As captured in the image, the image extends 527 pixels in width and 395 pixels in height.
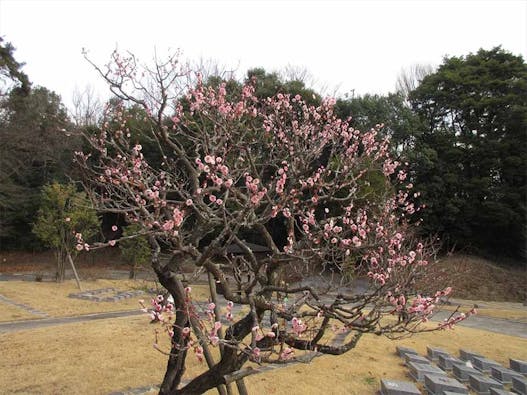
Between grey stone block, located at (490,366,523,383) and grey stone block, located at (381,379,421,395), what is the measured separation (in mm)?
2204

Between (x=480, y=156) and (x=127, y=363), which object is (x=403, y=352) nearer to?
(x=127, y=363)

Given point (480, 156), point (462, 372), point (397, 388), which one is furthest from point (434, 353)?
point (480, 156)

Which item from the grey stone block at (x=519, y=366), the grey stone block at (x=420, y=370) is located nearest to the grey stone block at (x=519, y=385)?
the grey stone block at (x=519, y=366)

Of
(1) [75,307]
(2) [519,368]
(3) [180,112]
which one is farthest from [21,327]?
(2) [519,368]

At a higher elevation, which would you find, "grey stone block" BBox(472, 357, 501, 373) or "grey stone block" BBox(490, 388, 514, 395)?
"grey stone block" BBox(490, 388, 514, 395)

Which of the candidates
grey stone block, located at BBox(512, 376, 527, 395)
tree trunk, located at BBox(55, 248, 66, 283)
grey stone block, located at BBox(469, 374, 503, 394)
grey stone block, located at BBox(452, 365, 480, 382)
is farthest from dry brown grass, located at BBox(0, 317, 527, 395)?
tree trunk, located at BBox(55, 248, 66, 283)

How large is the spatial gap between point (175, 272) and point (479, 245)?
24.2 metres

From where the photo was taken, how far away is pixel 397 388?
5301mm

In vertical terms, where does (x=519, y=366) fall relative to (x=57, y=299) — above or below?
below

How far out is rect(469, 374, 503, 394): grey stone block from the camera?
235 inches

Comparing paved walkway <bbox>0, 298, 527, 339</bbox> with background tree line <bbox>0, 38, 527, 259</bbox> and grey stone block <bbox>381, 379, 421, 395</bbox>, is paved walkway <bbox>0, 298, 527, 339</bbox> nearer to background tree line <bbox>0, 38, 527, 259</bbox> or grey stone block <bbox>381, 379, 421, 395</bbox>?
grey stone block <bbox>381, 379, 421, 395</bbox>

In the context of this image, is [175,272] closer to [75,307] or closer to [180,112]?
[180,112]

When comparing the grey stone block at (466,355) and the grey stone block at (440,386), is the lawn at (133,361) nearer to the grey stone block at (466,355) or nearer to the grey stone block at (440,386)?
the grey stone block at (466,355)

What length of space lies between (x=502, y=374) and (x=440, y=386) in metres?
1.86
